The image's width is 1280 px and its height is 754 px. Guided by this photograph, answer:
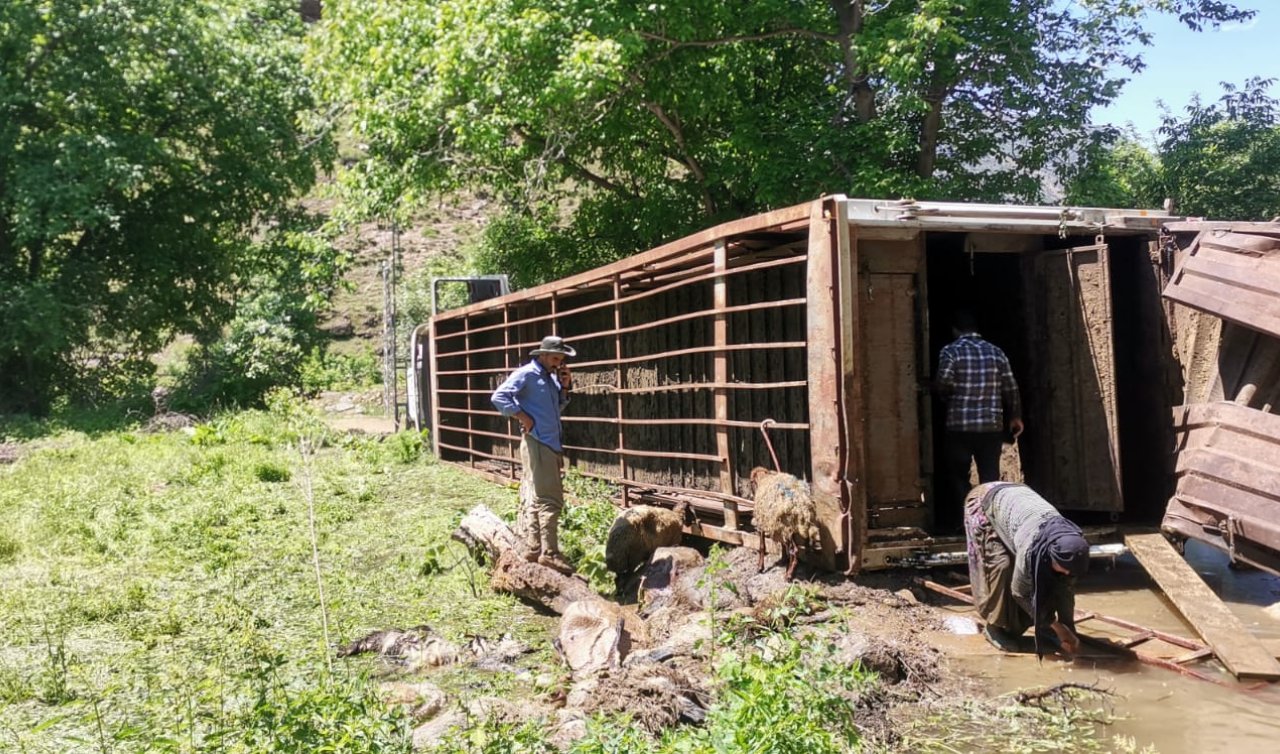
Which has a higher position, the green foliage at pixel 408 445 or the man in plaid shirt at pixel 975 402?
the man in plaid shirt at pixel 975 402

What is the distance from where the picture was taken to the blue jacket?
751cm

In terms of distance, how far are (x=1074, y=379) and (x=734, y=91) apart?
32.6 feet

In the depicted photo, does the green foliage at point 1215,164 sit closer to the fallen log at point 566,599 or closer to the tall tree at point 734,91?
the tall tree at point 734,91

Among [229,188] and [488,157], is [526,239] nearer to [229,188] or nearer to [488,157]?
[488,157]

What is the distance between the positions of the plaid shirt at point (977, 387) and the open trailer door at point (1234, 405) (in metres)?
1.16

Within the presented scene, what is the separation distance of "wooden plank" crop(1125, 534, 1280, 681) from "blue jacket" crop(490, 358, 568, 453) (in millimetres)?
4076

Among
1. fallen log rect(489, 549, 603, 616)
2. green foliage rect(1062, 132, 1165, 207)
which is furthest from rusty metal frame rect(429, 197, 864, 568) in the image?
green foliage rect(1062, 132, 1165, 207)

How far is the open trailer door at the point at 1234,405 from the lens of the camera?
19.7 feet

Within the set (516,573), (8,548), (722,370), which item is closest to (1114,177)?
(722,370)

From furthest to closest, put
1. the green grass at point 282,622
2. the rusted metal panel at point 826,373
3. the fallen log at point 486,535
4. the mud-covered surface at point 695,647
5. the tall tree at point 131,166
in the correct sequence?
the tall tree at point 131,166, the fallen log at point 486,535, the rusted metal panel at point 826,373, the mud-covered surface at point 695,647, the green grass at point 282,622

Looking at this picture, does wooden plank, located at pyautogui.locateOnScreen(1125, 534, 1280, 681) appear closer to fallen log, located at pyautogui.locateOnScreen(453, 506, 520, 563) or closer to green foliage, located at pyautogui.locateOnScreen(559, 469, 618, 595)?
green foliage, located at pyautogui.locateOnScreen(559, 469, 618, 595)

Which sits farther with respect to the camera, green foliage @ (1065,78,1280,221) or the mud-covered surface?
green foliage @ (1065,78,1280,221)

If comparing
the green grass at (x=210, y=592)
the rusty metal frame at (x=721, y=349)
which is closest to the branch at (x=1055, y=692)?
the rusty metal frame at (x=721, y=349)

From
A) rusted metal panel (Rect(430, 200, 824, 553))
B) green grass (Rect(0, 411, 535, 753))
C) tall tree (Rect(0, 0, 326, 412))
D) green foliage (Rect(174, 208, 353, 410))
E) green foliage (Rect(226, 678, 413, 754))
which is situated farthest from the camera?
green foliage (Rect(174, 208, 353, 410))
